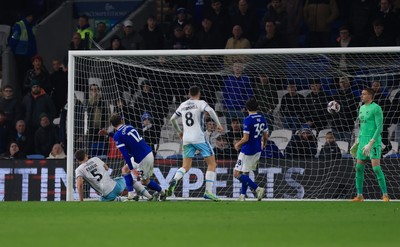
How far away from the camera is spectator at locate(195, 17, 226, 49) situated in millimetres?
26047

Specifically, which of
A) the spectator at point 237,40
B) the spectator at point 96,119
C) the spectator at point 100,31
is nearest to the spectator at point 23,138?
the spectator at point 96,119

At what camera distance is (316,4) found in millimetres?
26016

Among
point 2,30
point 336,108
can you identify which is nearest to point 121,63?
point 336,108

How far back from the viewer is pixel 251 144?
20891 millimetres

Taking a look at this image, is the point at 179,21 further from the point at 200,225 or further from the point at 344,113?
the point at 200,225

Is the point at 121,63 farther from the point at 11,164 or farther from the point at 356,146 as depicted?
the point at 356,146

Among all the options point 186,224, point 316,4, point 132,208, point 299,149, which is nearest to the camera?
point 186,224

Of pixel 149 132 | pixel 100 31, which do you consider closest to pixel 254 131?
pixel 149 132

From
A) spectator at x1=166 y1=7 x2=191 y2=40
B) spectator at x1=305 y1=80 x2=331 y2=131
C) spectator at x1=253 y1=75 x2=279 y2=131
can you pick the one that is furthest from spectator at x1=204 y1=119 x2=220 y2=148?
spectator at x1=166 y1=7 x2=191 y2=40

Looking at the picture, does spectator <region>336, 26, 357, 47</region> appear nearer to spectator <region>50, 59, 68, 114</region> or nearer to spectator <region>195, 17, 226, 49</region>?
spectator <region>195, 17, 226, 49</region>

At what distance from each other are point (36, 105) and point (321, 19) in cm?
651

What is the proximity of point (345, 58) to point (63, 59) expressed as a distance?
8.55 metres

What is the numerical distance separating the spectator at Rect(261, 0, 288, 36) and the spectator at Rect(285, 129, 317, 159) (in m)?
3.54

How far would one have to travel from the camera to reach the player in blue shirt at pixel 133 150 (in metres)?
20.3
